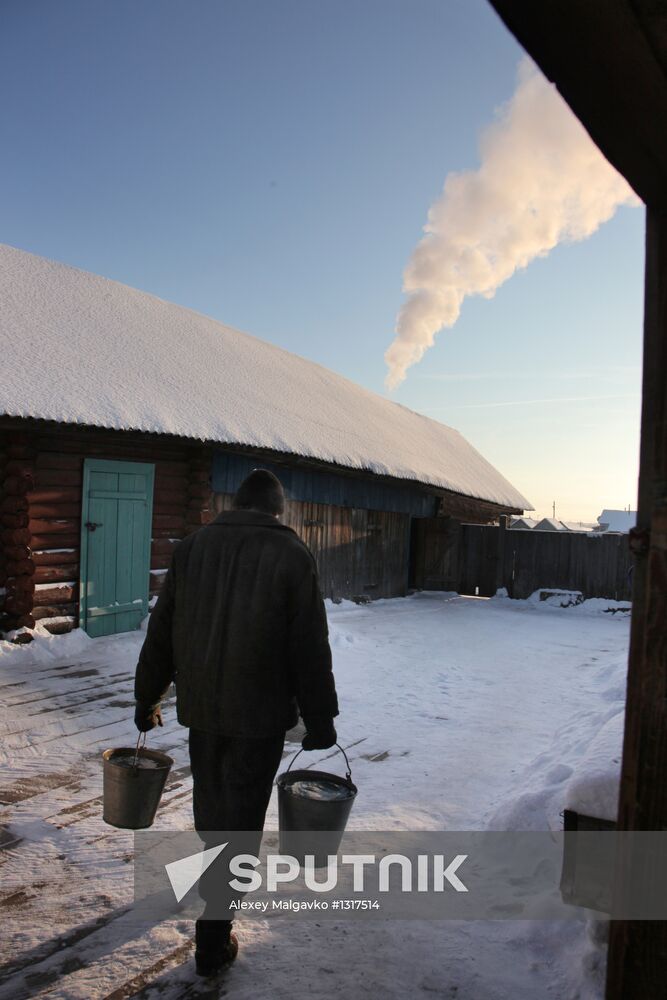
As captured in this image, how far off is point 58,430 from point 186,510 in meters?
2.78

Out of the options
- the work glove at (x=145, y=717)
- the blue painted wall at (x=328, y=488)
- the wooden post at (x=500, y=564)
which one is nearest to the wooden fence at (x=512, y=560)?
the wooden post at (x=500, y=564)

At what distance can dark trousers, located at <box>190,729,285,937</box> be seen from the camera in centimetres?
259

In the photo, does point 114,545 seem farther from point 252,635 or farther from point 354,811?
point 252,635

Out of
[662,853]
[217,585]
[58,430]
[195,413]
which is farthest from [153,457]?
[662,853]

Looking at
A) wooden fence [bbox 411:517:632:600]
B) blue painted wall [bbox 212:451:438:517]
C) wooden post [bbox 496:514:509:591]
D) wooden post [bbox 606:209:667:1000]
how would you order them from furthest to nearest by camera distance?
wooden post [bbox 496:514:509:591]
wooden fence [bbox 411:517:632:600]
blue painted wall [bbox 212:451:438:517]
wooden post [bbox 606:209:667:1000]

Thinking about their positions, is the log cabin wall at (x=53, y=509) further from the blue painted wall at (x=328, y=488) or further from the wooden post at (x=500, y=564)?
the wooden post at (x=500, y=564)

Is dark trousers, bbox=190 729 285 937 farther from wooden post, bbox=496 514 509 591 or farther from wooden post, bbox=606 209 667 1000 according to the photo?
wooden post, bbox=496 514 509 591

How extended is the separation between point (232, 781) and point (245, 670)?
16.5 inches

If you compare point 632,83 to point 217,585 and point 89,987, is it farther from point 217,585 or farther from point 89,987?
point 89,987

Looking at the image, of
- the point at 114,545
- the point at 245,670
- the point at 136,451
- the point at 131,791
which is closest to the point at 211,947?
the point at 131,791

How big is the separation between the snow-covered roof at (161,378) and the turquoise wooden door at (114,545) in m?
0.96

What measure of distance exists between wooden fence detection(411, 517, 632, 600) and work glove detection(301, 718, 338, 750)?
14.7 meters

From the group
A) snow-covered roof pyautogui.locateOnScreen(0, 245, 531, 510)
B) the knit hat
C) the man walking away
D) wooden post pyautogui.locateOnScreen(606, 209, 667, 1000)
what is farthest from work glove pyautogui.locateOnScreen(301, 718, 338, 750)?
snow-covered roof pyautogui.locateOnScreen(0, 245, 531, 510)

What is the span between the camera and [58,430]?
7656 mm
